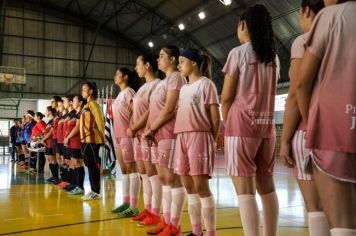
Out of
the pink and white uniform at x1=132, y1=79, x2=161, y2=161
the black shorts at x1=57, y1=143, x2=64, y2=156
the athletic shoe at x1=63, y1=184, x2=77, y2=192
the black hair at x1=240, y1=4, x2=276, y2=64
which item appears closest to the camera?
the black hair at x1=240, y1=4, x2=276, y2=64

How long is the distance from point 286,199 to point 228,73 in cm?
383

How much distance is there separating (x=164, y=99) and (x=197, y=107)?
31.2 inches

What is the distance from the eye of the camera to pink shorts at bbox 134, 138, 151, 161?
13.5ft

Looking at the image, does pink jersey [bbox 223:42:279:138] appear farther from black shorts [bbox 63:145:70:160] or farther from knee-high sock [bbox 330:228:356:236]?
black shorts [bbox 63:145:70:160]

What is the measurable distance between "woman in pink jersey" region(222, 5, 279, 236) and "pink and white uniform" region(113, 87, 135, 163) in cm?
244

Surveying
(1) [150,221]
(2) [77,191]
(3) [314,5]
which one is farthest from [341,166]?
(2) [77,191]

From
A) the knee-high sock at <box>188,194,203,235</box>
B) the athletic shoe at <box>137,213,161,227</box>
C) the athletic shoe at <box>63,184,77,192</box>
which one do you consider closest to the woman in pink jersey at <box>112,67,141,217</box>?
the athletic shoe at <box>137,213,161,227</box>

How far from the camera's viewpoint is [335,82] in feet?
4.72

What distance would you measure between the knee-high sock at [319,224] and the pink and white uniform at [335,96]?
0.50m

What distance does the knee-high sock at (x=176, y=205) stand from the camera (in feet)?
11.7

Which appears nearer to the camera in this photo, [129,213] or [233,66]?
[233,66]

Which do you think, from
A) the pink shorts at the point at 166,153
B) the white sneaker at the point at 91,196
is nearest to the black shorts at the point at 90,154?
the white sneaker at the point at 91,196

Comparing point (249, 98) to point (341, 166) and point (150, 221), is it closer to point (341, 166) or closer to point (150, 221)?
point (341, 166)

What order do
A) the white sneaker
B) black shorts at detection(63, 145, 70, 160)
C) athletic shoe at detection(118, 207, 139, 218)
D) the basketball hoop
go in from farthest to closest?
the basketball hoop < black shorts at detection(63, 145, 70, 160) < the white sneaker < athletic shoe at detection(118, 207, 139, 218)
